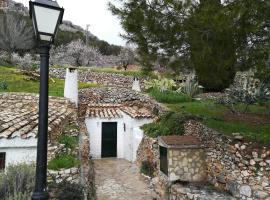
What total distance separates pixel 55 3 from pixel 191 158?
825cm

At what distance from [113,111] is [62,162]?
12071 millimetres

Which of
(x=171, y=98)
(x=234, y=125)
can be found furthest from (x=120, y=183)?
(x=171, y=98)

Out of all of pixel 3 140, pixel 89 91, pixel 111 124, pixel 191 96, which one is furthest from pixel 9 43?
pixel 3 140

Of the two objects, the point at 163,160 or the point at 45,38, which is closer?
the point at 45,38

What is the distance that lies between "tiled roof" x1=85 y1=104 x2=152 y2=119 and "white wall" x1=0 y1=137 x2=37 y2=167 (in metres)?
8.95

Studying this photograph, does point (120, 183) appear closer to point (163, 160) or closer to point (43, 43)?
point (163, 160)

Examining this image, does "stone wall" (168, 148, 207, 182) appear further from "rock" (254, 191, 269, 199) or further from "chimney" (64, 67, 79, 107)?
"chimney" (64, 67, 79, 107)

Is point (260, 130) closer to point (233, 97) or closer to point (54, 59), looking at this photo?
point (233, 97)

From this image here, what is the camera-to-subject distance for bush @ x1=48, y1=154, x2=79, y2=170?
24.1 feet

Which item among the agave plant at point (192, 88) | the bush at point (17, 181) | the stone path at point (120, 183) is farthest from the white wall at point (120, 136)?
the bush at point (17, 181)

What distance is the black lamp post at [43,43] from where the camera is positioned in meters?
3.69

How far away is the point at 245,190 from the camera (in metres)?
8.86

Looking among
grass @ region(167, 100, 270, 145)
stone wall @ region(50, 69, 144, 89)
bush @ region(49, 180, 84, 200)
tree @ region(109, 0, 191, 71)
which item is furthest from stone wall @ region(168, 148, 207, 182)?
stone wall @ region(50, 69, 144, 89)

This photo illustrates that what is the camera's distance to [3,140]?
766 cm
